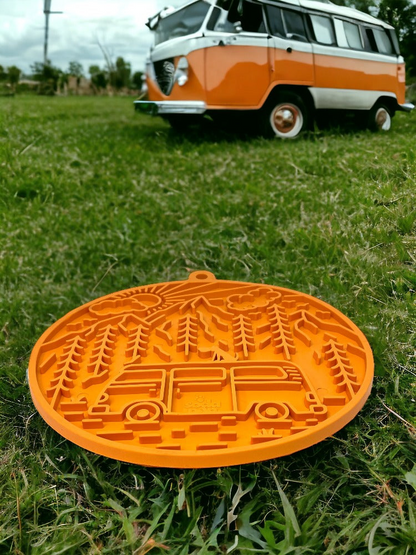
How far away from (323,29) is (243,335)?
1.32 meters

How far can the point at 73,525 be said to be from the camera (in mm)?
1096

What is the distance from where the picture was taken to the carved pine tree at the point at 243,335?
1370 millimetres

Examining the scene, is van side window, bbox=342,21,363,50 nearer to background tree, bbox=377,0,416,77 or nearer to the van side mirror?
background tree, bbox=377,0,416,77

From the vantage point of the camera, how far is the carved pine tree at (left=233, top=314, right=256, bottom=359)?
4.50 feet

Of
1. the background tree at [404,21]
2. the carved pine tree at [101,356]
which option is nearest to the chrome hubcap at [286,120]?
the background tree at [404,21]

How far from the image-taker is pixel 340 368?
126cm

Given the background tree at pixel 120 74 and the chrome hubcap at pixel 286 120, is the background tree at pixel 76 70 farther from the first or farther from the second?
the chrome hubcap at pixel 286 120

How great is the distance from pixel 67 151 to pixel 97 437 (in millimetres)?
2476

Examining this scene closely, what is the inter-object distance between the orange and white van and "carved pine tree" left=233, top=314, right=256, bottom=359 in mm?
1044

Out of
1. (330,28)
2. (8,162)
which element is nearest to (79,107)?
(8,162)

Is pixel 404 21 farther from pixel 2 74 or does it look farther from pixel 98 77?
pixel 2 74

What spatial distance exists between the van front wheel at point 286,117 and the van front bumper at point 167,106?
50 centimetres

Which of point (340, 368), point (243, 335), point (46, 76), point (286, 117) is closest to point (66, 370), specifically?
point (243, 335)

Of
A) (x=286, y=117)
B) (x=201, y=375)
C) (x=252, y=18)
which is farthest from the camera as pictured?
(x=286, y=117)
